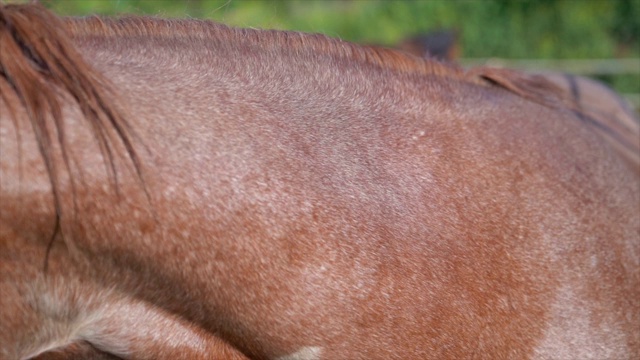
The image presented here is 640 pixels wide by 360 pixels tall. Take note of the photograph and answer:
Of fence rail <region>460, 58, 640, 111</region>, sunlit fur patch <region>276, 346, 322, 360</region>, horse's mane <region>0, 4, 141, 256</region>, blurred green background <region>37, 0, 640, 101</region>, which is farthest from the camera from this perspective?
blurred green background <region>37, 0, 640, 101</region>

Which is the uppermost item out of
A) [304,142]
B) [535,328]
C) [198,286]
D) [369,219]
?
[304,142]

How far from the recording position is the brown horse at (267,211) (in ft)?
4.87

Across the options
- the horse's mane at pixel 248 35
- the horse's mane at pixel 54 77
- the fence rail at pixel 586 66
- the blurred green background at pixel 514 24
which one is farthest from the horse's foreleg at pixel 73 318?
the blurred green background at pixel 514 24

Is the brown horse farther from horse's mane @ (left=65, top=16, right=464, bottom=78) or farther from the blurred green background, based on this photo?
the blurred green background

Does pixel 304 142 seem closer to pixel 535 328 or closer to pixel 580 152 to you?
pixel 535 328

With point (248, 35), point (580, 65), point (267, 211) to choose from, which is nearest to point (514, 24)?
point (580, 65)

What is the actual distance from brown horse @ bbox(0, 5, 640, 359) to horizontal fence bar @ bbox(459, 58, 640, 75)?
1163 centimetres

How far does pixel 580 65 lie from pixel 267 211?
13443 mm

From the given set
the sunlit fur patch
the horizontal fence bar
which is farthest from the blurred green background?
the sunlit fur patch

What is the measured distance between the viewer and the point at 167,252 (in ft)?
5.07

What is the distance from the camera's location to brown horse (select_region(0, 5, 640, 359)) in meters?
1.48

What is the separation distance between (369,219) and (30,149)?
2.33 feet

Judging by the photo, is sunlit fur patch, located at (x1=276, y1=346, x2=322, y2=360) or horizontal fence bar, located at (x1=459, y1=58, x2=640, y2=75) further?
horizontal fence bar, located at (x1=459, y1=58, x2=640, y2=75)

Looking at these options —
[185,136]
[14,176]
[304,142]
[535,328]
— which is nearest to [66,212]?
[14,176]
